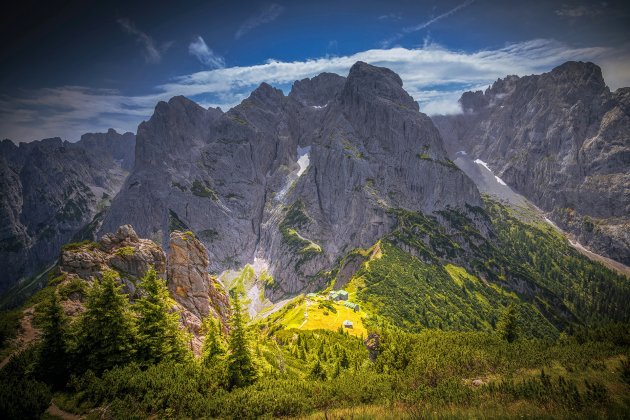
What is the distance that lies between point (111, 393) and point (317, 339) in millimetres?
61325

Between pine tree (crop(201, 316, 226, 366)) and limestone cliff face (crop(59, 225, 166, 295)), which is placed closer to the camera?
pine tree (crop(201, 316, 226, 366))

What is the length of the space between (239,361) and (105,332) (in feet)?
41.2

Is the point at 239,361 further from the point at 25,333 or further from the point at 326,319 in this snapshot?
the point at 326,319

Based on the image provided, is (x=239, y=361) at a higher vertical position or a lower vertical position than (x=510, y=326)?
higher

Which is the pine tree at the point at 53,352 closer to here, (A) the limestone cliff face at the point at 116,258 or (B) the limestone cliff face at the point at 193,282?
(A) the limestone cliff face at the point at 116,258


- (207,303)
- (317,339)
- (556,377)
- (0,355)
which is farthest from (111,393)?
(317,339)

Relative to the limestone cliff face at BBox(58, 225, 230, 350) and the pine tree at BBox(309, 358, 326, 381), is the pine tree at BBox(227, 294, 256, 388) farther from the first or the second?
the limestone cliff face at BBox(58, 225, 230, 350)

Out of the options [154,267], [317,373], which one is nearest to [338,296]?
[154,267]

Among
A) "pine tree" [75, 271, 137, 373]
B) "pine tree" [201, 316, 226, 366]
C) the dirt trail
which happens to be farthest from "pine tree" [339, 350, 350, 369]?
the dirt trail

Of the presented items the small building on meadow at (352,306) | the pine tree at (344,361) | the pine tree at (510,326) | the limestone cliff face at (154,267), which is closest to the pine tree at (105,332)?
the limestone cliff face at (154,267)

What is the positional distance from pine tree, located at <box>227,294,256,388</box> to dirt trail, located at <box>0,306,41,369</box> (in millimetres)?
21693

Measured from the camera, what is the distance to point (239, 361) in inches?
1280

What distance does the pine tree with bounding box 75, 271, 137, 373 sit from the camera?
31469 mm

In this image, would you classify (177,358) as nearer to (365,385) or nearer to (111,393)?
(111,393)
